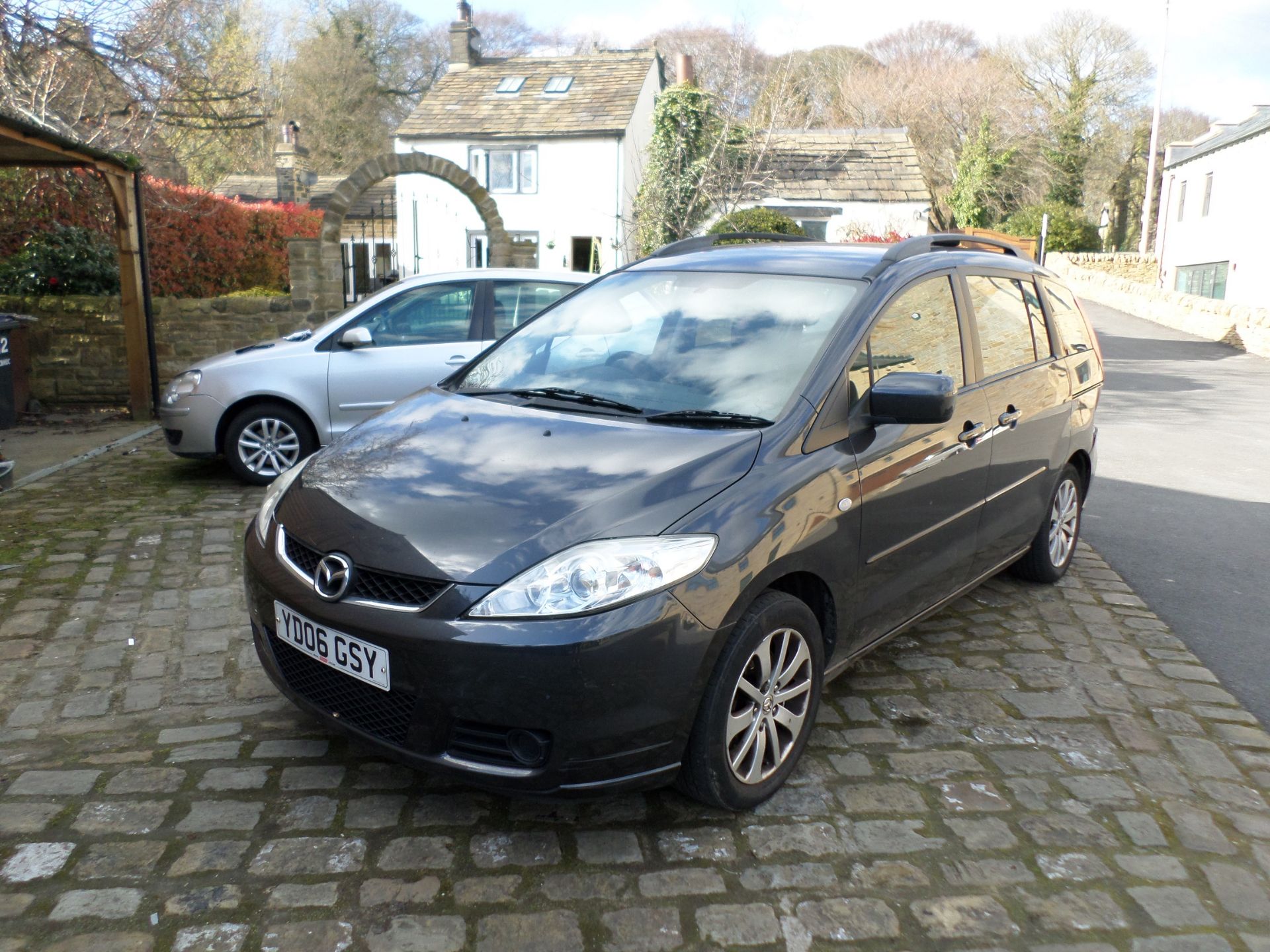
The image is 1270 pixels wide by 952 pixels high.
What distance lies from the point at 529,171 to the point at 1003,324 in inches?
1205

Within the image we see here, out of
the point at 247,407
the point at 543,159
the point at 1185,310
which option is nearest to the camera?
the point at 247,407

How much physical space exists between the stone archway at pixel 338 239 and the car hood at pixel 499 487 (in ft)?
29.7

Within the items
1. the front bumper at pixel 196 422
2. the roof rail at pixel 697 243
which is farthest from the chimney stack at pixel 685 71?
the roof rail at pixel 697 243

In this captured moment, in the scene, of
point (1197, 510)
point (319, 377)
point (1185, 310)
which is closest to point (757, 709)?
point (319, 377)

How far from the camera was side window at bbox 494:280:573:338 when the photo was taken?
814cm

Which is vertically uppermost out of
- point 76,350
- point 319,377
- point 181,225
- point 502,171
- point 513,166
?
point 513,166

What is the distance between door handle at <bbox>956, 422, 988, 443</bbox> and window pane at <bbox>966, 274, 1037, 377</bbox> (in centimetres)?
29

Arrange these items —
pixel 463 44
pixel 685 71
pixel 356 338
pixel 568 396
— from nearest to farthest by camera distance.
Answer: pixel 568 396 → pixel 356 338 → pixel 685 71 → pixel 463 44

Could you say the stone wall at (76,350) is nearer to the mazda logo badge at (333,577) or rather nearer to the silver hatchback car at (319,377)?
the silver hatchback car at (319,377)

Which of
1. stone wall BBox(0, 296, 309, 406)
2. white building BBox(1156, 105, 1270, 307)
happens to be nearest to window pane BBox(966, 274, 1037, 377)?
stone wall BBox(0, 296, 309, 406)

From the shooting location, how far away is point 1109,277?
34438mm

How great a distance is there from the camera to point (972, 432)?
435cm

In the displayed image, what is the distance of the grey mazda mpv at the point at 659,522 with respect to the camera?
290cm

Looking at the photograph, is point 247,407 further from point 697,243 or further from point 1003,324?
point 1003,324
